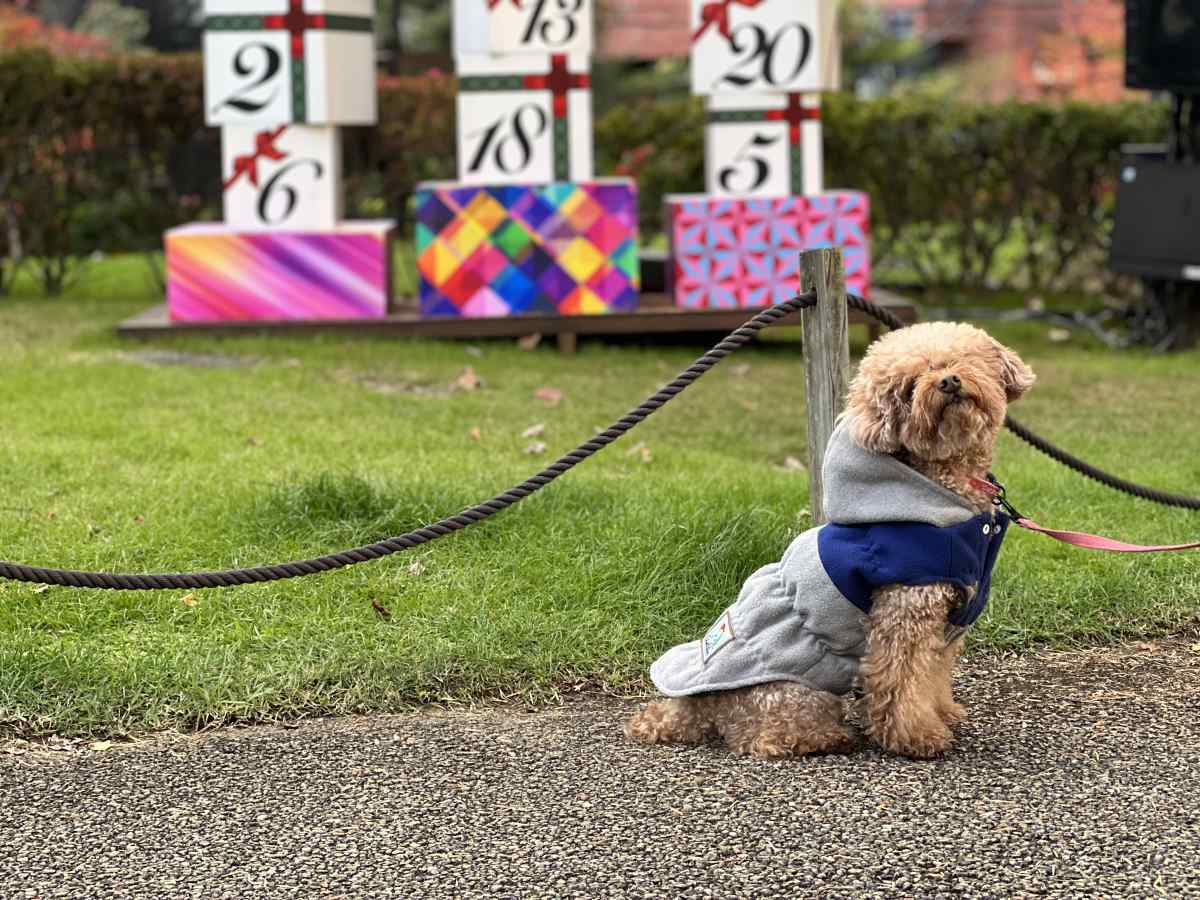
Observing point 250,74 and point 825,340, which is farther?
point 250,74

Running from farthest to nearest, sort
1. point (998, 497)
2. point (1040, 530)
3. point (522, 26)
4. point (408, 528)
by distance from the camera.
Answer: point (522, 26) → point (408, 528) → point (1040, 530) → point (998, 497)

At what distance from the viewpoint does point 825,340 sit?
174 inches

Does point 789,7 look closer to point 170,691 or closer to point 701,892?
point 170,691

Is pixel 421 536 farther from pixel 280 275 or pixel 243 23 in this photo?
pixel 243 23

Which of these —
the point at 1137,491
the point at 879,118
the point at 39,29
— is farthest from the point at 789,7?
the point at 39,29

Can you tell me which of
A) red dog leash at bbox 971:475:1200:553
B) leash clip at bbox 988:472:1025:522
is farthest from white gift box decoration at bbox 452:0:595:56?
leash clip at bbox 988:472:1025:522

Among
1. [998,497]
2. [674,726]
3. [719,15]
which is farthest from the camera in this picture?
[719,15]

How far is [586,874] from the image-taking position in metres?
3.21

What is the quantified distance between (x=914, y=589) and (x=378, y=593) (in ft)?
6.00

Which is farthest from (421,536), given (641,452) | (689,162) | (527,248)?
(689,162)

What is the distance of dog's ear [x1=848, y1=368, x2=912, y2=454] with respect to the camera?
3.53 m

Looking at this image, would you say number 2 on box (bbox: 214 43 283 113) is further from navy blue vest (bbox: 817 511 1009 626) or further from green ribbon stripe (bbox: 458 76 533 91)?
navy blue vest (bbox: 817 511 1009 626)

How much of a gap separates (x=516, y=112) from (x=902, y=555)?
6.25 metres

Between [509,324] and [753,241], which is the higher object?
[753,241]
